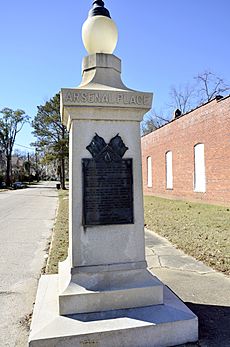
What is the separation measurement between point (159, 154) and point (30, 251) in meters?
18.5

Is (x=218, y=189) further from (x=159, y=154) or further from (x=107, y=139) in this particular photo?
(x=107, y=139)

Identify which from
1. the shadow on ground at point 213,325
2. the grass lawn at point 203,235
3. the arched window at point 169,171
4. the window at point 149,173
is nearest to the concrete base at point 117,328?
the shadow on ground at point 213,325

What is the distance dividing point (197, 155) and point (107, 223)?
15.2 meters

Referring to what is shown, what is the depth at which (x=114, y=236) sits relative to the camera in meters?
3.30

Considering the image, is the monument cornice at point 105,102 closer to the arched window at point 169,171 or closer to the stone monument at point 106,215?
the stone monument at point 106,215

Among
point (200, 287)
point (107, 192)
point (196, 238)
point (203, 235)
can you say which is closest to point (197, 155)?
point (203, 235)

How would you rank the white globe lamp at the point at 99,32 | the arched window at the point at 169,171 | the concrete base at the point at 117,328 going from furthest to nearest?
the arched window at the point at 169,171 → the white globe lamp at the point at 99,32 → the concrete base at the point at 117,328

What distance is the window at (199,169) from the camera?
16734mm

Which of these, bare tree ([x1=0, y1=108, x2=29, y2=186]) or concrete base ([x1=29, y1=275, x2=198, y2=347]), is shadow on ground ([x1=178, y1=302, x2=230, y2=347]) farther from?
bare tree ([x1=0, y1=108, x2=29, y2=186])

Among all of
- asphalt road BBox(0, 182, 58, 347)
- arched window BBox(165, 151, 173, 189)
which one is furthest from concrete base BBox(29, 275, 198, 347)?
arched window BBox(165, 151, 173, 189)

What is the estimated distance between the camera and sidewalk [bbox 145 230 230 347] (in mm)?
3129

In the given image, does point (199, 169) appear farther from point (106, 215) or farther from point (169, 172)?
point (106, 215)

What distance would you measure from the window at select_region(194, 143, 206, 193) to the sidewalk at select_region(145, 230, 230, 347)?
10684mm

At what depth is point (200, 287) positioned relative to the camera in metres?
4.37
